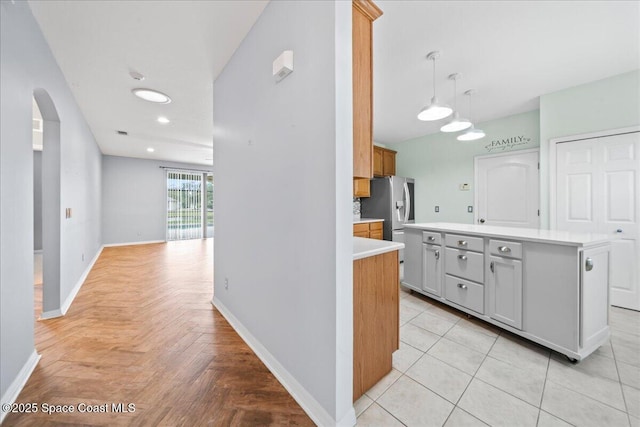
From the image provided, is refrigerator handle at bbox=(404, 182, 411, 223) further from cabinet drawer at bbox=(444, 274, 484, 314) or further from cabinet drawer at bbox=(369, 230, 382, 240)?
cabinet drawer at bbox=(444, 274, 484, 314)

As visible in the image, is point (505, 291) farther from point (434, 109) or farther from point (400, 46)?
point (400, 46)

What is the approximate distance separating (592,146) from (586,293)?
236cm

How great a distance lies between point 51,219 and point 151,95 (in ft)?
5.75

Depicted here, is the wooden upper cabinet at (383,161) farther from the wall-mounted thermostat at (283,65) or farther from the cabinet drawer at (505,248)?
the wall-mounted thermostat at (283,65)

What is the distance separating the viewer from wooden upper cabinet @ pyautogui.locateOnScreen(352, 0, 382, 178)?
137cm

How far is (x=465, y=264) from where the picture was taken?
2391 mm

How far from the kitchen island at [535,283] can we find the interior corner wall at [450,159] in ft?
8.13

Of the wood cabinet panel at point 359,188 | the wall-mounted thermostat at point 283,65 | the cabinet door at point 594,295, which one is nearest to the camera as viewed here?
the wall-mounted thermostat at point 283,65

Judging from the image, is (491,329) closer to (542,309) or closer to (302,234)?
(542,309)

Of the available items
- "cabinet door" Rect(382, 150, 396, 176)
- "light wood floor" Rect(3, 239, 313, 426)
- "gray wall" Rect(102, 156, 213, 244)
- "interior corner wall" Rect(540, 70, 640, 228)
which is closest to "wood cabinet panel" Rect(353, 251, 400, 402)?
"light wood floor" Rect(3, 239, 313, 426)

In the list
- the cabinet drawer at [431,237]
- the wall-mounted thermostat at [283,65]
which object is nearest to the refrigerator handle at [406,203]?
the cabinet drawer at [431,237]

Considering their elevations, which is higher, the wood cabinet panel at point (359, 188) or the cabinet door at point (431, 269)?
the wood cabinet panel at point (359, 188)

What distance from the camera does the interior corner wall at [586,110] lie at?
271cm

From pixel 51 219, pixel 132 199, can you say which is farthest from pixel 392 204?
pixel 132 199
